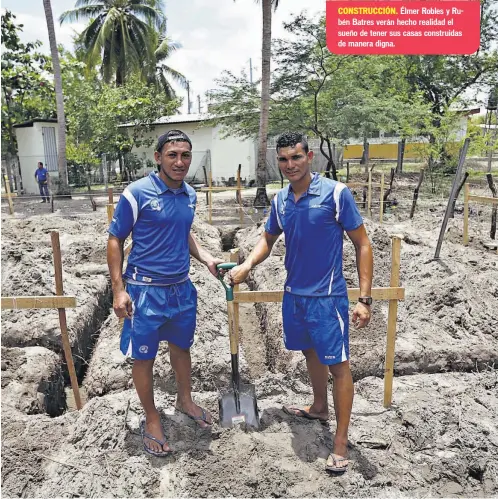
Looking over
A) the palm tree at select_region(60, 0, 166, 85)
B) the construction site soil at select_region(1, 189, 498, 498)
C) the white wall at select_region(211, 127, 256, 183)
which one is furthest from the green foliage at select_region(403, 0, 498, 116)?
the construction site soil at select_region(1, 189, 498, 498)

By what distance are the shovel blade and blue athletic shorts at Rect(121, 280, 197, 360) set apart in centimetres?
69

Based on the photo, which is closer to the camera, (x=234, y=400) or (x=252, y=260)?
(x=252, y=260)

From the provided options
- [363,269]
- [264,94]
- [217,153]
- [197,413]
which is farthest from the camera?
[217,153]

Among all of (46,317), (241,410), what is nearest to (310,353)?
(241,410)

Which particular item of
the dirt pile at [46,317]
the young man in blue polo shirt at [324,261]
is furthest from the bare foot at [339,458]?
the dirt pile at [46,317]

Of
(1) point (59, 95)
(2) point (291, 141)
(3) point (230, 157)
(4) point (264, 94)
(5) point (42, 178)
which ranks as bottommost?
(5) point (42, 178)

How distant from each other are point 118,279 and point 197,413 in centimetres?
110

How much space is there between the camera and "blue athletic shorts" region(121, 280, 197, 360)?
2787 mm

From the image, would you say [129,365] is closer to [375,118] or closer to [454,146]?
[375,118]

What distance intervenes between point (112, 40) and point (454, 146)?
55.3ft

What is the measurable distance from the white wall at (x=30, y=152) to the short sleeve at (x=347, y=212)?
19753 millimetres

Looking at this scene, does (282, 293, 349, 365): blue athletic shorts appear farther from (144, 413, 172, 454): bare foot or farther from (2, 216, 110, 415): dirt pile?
(2, 216, 110, 415): dirt pile

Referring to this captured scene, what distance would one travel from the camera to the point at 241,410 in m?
3.18

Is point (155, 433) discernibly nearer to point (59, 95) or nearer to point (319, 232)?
point (319, 232)
